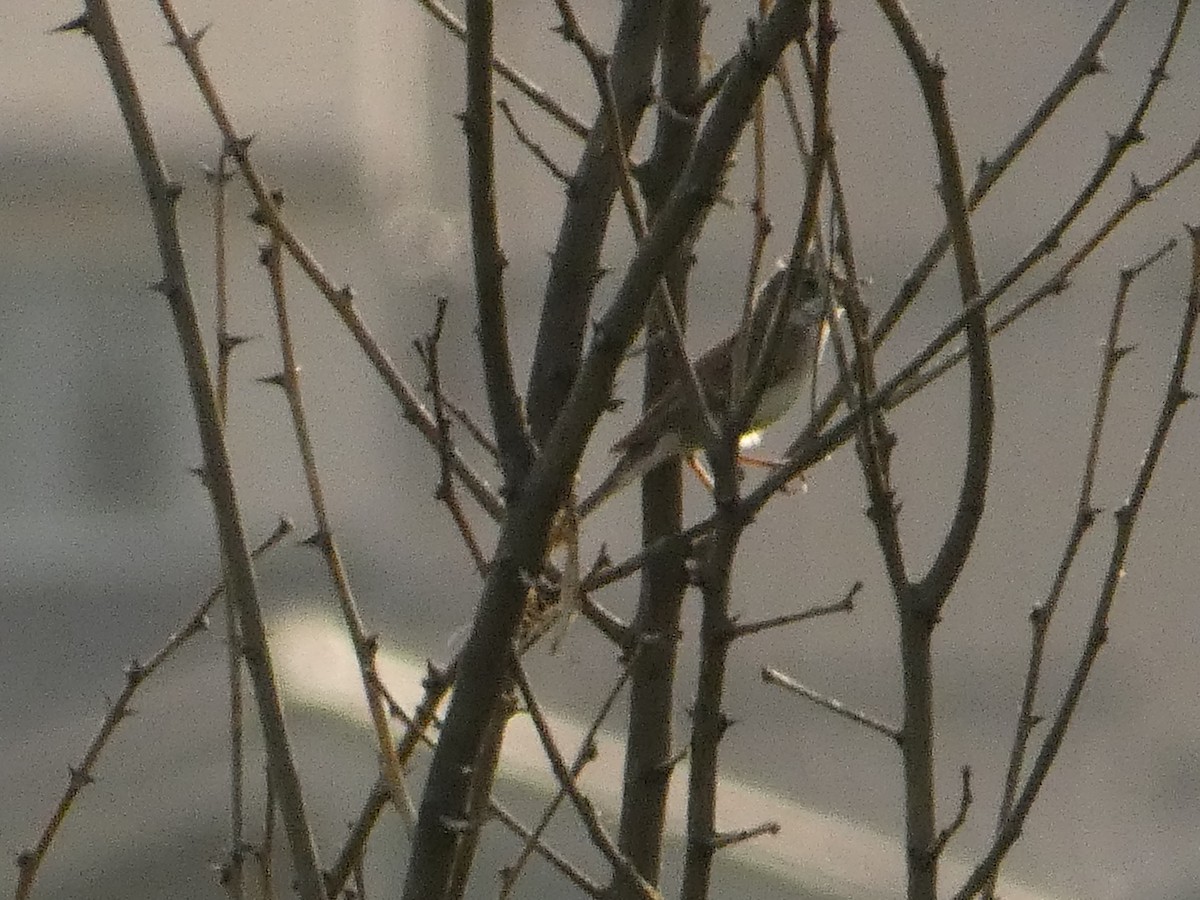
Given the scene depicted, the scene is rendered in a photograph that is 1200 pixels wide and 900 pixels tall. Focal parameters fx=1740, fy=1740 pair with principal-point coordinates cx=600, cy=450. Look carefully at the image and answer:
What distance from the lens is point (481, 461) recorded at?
4379 mm

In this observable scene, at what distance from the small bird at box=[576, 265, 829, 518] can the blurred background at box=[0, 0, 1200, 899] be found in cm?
74

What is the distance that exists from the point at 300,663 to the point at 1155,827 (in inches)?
86.0

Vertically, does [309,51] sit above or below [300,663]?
above

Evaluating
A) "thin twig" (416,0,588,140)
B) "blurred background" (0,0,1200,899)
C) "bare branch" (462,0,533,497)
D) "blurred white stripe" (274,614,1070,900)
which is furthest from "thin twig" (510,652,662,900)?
"blurred background" (0,0,1200,899)

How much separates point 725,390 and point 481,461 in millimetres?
2074

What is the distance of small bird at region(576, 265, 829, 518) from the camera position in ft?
4.23

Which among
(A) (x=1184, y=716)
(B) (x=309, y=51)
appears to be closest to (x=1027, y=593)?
(A) (x=1184, y=716)

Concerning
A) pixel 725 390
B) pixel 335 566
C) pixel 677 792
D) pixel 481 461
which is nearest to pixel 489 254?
pixel 335 566

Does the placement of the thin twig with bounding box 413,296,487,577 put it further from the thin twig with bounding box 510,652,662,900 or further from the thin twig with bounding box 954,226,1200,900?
the thin twig with bounding box 954,226,1200,900

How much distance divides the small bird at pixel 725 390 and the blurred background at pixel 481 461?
74 centimetres

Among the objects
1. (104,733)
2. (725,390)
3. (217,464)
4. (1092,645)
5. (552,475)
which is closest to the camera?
(552,475)

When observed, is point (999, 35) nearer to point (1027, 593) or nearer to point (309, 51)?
point (1027, 593)

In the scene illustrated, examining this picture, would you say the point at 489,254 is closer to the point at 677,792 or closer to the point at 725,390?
the point at 725,390

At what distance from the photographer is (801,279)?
1.18m
